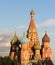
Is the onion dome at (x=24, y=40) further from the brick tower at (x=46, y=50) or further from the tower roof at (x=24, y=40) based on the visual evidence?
the brick tower at (x=46, y=50)

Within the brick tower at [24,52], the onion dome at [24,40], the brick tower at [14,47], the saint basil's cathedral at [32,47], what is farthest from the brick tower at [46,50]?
the brick tower at [14,47]

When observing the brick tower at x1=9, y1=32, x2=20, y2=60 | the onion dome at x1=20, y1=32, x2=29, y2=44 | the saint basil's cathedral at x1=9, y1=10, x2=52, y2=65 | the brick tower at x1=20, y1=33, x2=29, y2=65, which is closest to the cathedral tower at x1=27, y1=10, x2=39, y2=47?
the saint basil's cathedral at x1=9, y1=10, x2=52, y2=65

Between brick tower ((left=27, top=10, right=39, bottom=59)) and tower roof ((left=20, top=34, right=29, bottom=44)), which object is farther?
brick tower ((left=27, top=10, right=39, bottom=59))

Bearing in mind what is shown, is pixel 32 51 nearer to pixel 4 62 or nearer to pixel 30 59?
pixel 30 59

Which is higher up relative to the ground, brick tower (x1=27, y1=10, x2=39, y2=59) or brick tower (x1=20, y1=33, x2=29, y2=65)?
brick tower (x1=27, y1=10, x2=39, y2=59)

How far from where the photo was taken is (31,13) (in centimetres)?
8344

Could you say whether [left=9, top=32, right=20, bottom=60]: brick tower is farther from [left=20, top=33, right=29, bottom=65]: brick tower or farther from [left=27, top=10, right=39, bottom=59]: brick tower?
[left=20, top=33, right=29, bottom=65]: brick tower

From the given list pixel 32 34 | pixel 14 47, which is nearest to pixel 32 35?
pixel 32 34

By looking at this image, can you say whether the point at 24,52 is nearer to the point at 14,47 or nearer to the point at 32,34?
the point at 14,47

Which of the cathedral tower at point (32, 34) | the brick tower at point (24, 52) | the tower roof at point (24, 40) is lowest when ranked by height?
the brick tower at point (24, 52)

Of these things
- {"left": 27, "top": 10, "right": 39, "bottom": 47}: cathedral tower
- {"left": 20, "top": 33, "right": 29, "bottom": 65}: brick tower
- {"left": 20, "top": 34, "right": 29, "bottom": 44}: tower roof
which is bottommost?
→ {"left": 20, "top": 33, "right": 29, "bottom": 65}: brick tower

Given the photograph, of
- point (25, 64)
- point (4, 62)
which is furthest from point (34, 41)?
point (4, 62)

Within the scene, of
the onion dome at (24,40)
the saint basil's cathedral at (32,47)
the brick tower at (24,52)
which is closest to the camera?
the brick tower at (24,52)

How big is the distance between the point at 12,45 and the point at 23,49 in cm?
533
